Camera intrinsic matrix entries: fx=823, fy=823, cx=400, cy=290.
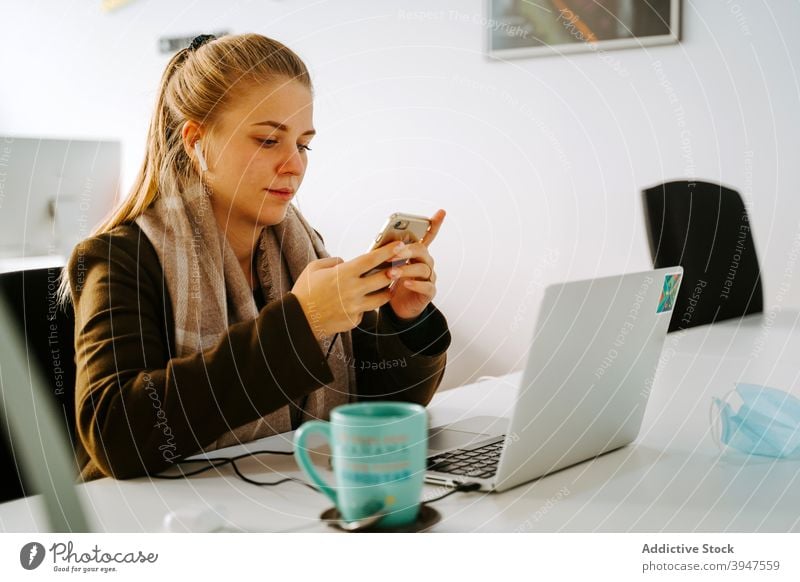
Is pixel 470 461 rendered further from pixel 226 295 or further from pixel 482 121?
pixel 482 121

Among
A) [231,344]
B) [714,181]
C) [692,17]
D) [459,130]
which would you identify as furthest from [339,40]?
[714,181]

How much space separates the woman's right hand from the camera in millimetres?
728

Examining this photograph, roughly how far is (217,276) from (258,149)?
0.15 metres

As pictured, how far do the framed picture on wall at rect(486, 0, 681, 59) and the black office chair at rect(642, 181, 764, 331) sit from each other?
263mm

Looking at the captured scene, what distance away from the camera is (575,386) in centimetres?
64

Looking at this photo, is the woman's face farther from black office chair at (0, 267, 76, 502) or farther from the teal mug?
the teal mug

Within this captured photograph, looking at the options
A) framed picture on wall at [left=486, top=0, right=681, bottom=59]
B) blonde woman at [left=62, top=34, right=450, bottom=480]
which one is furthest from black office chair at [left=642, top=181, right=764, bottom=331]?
blonde woman at [left=62, top=34, right=450, bottom=480]

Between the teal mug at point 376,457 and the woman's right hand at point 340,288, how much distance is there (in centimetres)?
20

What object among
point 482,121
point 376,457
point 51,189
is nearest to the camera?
point 376,457

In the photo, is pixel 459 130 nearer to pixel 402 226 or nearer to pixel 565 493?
pixel 402 226

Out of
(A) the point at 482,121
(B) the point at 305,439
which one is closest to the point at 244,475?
(B) the point at 305,439

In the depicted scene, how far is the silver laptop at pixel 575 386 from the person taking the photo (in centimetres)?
59

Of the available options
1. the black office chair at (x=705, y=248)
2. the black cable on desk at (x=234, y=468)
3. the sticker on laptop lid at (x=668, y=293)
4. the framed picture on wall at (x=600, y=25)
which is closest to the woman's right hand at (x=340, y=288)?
the black cable on desk at (x=234, y=468)

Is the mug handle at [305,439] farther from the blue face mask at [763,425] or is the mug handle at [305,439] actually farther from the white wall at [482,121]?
the white wall at [482,121]
